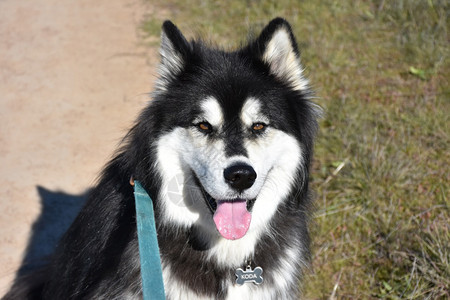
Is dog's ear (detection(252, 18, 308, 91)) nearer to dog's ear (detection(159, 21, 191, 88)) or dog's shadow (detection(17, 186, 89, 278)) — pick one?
dog's ear (detection(159, 21, 191, 88))

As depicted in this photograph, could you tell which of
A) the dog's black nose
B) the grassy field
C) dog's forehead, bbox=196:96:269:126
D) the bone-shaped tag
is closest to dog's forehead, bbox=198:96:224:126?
dog's forehead, bbox=196:96:269:126

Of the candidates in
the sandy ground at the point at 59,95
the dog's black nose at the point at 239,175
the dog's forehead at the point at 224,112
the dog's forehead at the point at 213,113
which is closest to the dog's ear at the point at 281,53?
the dog's forehead at the point at 224,112

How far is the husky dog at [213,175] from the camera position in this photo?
254cm

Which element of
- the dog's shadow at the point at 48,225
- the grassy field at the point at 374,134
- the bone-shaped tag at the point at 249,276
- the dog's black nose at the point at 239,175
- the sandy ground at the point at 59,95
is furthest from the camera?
the sandy ground at the point at 59,95

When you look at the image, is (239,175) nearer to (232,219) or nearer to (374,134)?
(232,219)

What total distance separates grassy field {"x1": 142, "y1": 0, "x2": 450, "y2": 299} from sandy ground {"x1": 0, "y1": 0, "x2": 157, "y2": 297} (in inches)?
26.7

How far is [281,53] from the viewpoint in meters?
2.73

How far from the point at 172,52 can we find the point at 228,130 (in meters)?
0.46

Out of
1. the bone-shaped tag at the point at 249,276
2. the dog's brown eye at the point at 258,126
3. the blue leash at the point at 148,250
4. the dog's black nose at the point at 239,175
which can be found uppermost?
the dog's brown eye at the point at 258,126

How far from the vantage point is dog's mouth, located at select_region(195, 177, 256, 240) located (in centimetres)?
247

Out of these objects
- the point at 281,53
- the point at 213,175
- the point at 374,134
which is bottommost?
the point at 374,134

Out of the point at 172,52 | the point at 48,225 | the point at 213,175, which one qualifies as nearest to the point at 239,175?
the point at 213,175

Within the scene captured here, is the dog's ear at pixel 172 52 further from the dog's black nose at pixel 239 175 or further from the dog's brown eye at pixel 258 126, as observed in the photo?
the dog's black nose at pixel 239 175

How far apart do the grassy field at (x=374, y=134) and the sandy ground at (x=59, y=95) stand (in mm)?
677
